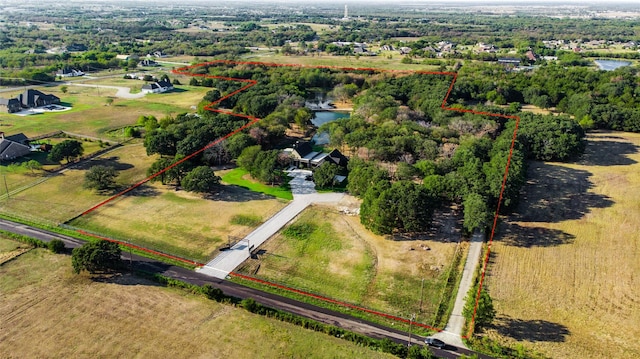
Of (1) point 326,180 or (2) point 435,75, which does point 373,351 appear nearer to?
(1) point 326,180

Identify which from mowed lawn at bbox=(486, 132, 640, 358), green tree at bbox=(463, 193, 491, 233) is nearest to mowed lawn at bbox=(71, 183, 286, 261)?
green tree at bbox=(463, 193, 491, 233)

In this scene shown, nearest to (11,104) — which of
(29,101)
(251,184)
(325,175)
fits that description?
(29,101)

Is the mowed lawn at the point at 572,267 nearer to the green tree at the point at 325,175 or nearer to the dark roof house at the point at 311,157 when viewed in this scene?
the green tree at the point at 325,175

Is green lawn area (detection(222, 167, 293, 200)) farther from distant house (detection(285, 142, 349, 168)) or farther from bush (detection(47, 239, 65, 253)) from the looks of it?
bush (detection(47, 239, 65, 253))

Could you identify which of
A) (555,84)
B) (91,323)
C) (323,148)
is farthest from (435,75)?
(91,323)

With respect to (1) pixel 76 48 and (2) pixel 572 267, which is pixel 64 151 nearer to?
(2) pixel 572 267

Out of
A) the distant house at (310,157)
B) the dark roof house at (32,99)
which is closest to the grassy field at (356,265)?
the distant house at (310,157)
